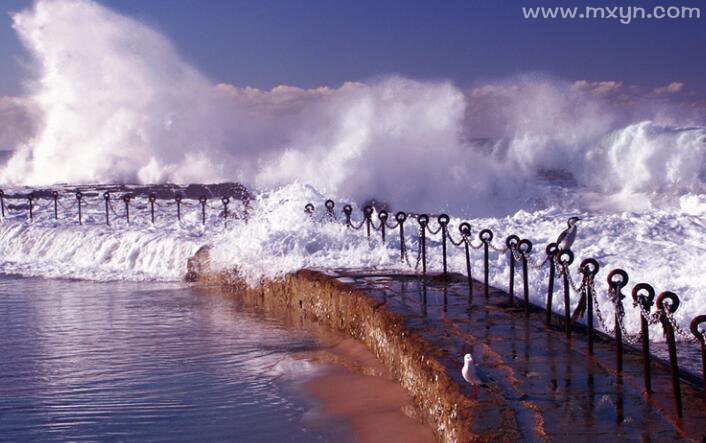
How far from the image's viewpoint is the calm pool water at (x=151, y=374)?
204 inches

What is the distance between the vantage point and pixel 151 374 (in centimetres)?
642

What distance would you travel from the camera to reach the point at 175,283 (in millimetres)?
11938

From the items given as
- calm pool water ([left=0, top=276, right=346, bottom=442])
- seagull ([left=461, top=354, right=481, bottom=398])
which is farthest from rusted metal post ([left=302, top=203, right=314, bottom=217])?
seagull ([left=461, top=354, right=481, bottom=398])

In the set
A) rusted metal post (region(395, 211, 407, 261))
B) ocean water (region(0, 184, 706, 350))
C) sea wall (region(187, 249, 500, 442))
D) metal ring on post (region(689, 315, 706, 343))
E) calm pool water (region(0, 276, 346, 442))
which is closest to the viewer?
metal ring on post (region(689, 315, 706, 343))

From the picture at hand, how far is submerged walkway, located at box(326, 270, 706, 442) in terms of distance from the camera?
386 cm

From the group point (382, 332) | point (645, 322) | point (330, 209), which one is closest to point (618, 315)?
point (645, 322)

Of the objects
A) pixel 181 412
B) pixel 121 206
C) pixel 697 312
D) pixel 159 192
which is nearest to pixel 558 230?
pixel 697 312

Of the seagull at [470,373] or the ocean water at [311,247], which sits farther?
the ocean water at [311,247]

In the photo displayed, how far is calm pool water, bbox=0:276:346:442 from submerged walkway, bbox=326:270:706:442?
1.08 m

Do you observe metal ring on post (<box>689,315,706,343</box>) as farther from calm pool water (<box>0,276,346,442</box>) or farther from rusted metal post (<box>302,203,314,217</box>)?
rusted metal post (<box>302,203,314,217</box>)

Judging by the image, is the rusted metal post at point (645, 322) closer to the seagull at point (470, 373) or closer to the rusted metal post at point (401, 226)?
the seagull at point (470, 373)

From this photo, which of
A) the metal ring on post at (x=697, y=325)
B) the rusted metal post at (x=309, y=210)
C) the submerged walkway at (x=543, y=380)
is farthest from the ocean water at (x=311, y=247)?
the metal ring on post at (x=697, y=325)

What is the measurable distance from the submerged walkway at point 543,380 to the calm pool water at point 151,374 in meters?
1.08

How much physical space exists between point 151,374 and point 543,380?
321 centimetres
